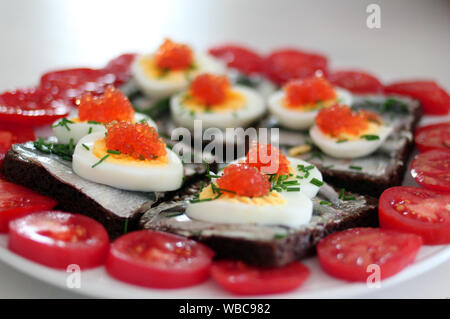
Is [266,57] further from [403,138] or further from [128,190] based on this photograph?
[128,190]

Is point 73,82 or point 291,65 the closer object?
point 73,82

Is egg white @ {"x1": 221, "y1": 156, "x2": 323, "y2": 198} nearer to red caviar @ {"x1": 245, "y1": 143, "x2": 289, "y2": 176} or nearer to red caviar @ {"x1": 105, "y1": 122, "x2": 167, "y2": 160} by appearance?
red caviar @ {"x1": 245, "y1": 143, "x2": 289, "y2": 176}

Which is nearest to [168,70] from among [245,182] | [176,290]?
[245,182]

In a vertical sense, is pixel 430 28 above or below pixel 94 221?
above

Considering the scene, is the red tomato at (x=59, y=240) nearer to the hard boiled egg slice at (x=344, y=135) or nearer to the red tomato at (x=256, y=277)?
the red tomato at (x=256, y=277)

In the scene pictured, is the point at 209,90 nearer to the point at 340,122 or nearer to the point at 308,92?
the point at 308,92
